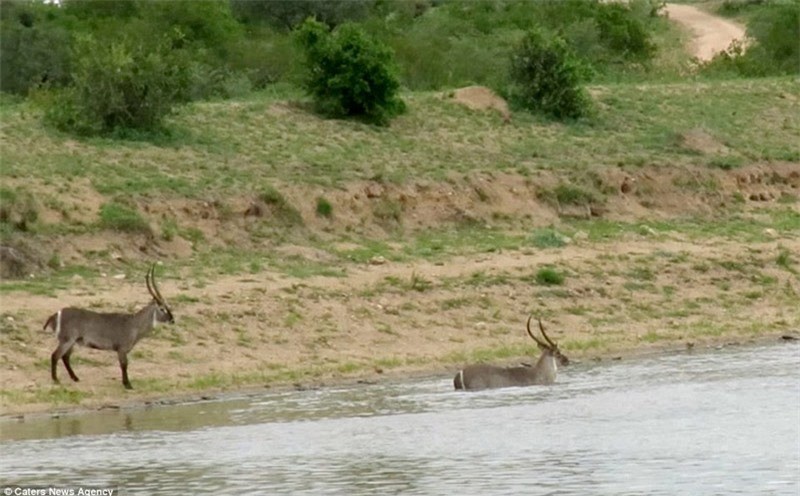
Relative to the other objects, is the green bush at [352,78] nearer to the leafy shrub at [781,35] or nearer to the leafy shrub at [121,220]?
the leafy shrub at [121,220]

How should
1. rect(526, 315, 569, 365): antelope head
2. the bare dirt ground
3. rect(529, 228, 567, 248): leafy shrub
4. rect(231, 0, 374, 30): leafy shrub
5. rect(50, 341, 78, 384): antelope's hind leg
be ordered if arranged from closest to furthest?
rect(50, 341, 78, 384): antelope's hind leg
the bare dirt ground
rect(526, 315, 569, 365): antelope head
rect(529, 228, 567, 248): leafy shrub
rect(231, 0, 374, 30): leafy shrub

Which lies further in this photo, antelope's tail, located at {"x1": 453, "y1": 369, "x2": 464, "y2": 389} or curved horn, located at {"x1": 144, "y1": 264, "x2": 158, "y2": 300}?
curved horn, located at {"x1": 144, "y1": 264, "x2": 158, "y2": 300}

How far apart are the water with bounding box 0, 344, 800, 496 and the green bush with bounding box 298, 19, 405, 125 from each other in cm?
852

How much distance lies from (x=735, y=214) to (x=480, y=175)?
10.5 feet

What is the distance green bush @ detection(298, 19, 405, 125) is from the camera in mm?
22844

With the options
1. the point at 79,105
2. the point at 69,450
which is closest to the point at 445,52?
the point at 79,105

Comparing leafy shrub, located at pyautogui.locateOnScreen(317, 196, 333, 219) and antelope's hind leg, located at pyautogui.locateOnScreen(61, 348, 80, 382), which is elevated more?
leafy shrub, located at pyautogui.locateOnScreen(317, 196, 333, 219)

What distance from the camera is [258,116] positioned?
2220cm

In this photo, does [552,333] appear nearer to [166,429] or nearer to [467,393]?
[467,393]

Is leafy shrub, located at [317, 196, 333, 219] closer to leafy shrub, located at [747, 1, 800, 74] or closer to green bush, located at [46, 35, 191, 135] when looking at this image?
green bush, located at [46, 35, 191, 135]

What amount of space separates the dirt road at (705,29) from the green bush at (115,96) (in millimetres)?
20548

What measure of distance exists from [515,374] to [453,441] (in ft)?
8.17

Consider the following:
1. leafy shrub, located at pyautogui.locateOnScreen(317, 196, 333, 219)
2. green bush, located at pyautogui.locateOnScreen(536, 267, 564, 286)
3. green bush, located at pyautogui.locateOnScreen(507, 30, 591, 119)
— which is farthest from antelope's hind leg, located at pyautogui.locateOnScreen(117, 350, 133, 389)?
green bush, located at pyautogui.locateOnScreen(507, 30, 591, 119)

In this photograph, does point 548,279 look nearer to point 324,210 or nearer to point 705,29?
point 324,210
